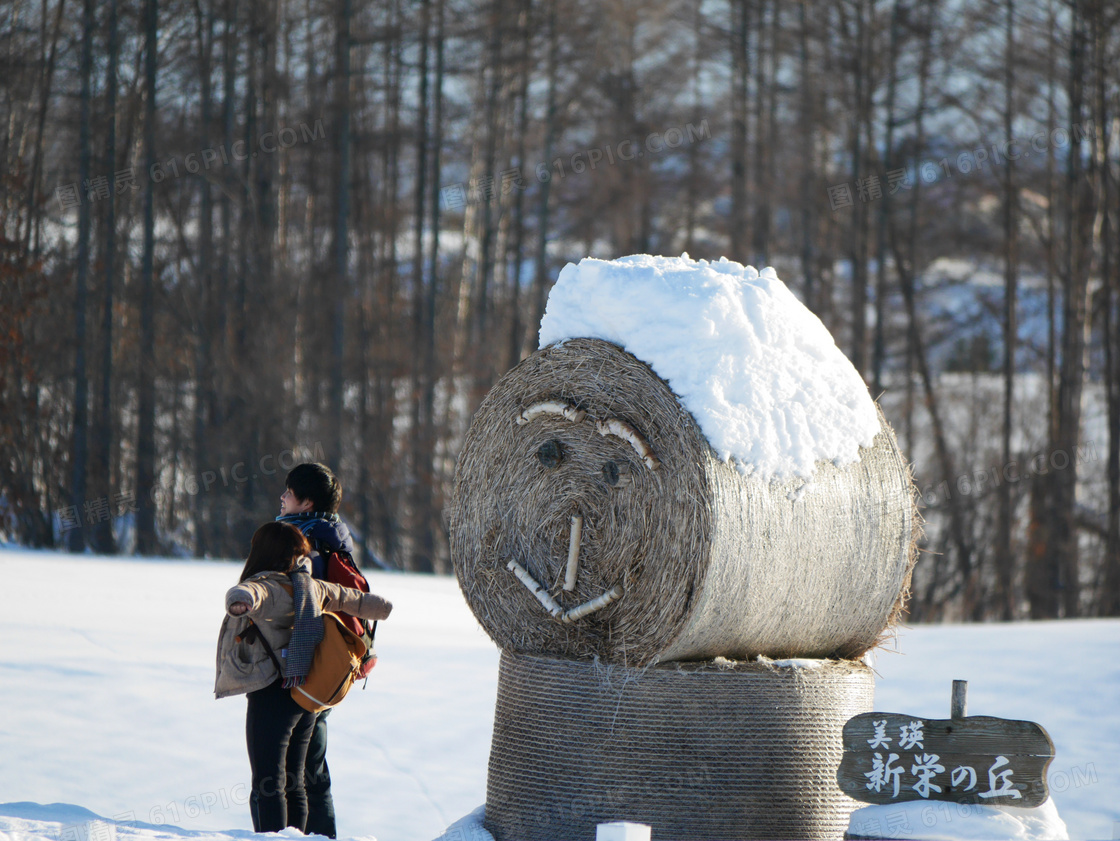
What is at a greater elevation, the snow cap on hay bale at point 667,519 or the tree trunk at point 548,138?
the tree trunk at point 548,138

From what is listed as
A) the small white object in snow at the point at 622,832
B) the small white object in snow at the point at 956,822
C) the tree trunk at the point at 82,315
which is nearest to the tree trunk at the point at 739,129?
the tree trunk at the point at 82,315

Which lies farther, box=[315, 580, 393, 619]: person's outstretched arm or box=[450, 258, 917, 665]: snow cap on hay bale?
box=[450, 258, 917, 665]: snow cap on hay bale

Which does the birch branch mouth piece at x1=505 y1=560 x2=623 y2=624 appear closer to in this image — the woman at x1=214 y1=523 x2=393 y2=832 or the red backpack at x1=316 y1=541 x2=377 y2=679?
the red backpack at x1=316 y1=541 x2=377 y2=679

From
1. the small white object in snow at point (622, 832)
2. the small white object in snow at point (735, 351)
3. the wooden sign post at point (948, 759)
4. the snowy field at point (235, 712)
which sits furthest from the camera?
the snowy field at point (235, 712)

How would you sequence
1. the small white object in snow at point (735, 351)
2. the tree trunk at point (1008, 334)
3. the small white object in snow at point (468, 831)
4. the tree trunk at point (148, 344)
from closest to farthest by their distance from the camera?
the small white object in snow at point (735, 351)
the small white object in snow at point (468, 831)
the tree trunk at point (148, 344)
the tree trunk at point (1008, 334)

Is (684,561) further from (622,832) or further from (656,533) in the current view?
(622,832)

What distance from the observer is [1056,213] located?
19.0m

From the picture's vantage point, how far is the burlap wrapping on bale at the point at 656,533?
14.2ft

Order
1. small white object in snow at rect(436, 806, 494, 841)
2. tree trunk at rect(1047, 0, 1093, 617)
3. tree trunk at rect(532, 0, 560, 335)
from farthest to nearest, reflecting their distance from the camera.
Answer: tree trunk at rect(532, 0, 560, 335), tree trunk at rect(1047, 0, 1093, 617), small white object in snow at rect(436, 806, 494, 841)

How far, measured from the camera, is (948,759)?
153 inches

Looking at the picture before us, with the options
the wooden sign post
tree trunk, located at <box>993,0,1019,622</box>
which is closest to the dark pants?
the wooden sign post

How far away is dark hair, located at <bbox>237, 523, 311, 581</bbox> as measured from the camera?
13.6 ft

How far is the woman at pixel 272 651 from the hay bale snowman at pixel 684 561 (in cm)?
92

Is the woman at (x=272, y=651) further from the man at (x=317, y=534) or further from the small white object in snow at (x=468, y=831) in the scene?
the small white object in snow at (x=468, y=831)
